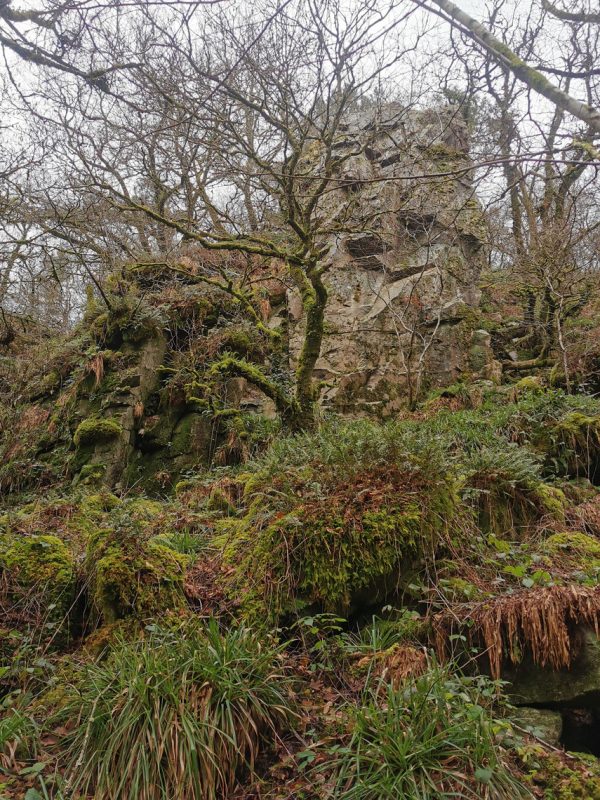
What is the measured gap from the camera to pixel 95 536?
159 inches

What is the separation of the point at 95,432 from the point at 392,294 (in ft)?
20.2

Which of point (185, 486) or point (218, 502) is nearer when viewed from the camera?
point (218, 502)

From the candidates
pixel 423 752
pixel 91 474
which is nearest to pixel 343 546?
pixel 423 752

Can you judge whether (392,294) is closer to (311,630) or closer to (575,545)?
(575,545)

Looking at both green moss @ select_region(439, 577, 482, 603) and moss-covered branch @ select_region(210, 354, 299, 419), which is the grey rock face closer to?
moss-covered branch @ select_region(210, 354, 299, 419)

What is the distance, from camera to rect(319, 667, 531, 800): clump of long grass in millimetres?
2391

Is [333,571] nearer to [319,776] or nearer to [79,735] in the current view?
[319,776]

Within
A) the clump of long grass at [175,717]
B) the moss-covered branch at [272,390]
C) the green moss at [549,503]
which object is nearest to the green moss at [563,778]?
the clump of long grass at [175,717]

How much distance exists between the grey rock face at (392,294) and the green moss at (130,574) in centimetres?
626

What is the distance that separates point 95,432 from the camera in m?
8.36

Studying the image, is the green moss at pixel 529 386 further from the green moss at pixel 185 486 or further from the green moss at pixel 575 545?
the green moss at pixel 185 486

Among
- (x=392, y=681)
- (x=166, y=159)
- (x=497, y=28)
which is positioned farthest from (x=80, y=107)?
(x=392, y=681)

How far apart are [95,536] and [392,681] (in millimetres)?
2423

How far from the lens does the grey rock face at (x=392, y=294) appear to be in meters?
10.0
